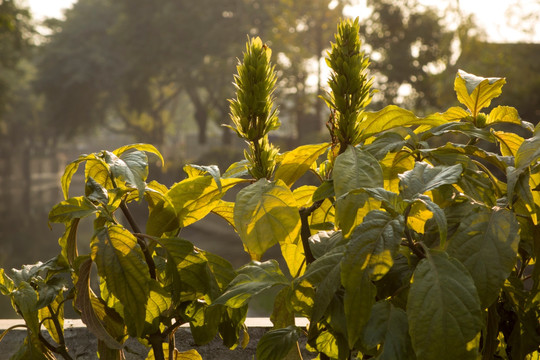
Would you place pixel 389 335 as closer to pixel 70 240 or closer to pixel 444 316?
pixel 444 316

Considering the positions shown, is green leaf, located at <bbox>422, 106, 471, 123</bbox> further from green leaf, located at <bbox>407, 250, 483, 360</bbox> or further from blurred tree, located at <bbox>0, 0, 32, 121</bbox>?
blurred tree, located at <bbox>0, 0, 32, 121</bbox>

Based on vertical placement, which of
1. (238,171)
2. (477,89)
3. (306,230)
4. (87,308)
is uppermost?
(477,89)

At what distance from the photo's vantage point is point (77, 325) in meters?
1.64

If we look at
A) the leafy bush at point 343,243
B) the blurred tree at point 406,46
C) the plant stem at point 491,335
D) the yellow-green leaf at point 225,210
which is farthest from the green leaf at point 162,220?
the blurred tree at point 406,46

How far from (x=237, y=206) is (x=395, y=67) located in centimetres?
1897

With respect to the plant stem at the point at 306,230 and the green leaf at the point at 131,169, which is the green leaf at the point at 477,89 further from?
the green leaf at the point at 131,169

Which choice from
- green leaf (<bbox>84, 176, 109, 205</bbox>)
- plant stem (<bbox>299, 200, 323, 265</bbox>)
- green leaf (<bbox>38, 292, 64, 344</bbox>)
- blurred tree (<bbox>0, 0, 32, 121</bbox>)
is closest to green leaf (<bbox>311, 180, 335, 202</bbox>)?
plant stem (<bbox>299, 200, 323, 265</bbox>)

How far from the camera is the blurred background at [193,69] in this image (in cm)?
1442

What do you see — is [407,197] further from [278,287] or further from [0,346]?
[0,346]

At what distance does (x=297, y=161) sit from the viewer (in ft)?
3.52

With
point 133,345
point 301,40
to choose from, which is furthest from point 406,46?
point 133,345

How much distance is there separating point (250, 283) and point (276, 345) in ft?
0.35

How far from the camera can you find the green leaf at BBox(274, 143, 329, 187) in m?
1.07

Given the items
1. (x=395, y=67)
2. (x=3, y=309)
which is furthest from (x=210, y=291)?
(x=395, y=67)
